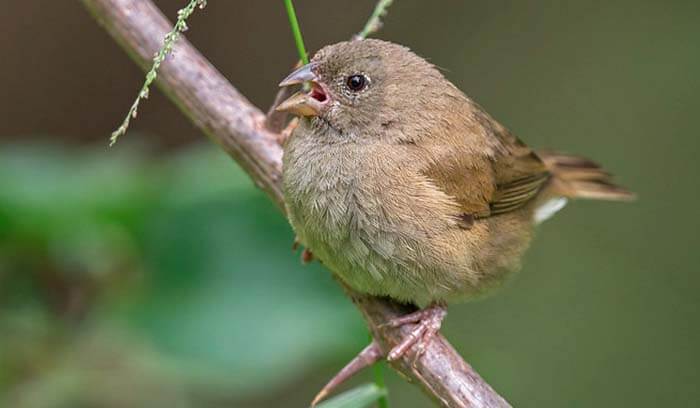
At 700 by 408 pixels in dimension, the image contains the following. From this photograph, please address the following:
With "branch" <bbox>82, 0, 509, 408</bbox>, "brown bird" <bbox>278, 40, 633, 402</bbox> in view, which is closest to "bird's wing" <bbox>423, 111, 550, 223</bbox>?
"brown bird" <bbox>278, 40, 633, 402</bbox>

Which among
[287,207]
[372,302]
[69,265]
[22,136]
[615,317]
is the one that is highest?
[22,136]

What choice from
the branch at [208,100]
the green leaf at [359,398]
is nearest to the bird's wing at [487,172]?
the branch at [208,100]

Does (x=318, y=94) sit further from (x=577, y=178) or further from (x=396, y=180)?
(x=577, y=178)

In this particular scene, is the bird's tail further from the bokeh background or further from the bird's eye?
the bird's eye

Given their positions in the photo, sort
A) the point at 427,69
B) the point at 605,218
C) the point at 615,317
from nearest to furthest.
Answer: the point at 427,69 → the point at 615,317 → the point at 605,218

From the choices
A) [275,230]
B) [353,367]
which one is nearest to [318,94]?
[275,230]

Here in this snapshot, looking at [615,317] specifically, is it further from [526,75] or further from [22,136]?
[22,136]

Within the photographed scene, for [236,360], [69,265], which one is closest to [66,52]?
[69,265]
